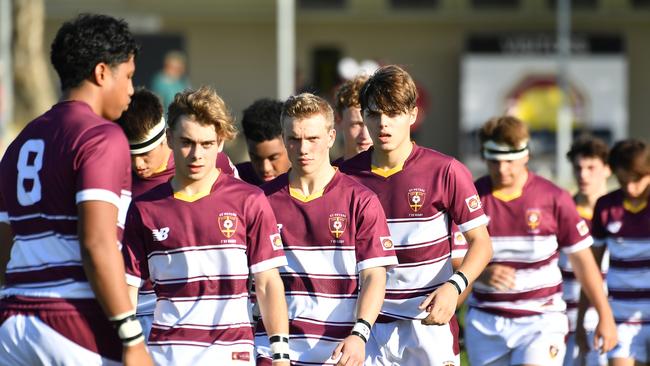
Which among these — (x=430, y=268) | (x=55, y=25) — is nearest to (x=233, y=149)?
(x=55, y=25)

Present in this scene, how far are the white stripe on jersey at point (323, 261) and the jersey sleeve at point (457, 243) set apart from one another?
0.72 m

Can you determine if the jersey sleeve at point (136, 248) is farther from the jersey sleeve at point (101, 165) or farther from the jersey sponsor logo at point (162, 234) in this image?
the jersey sleeve at point (101, 165)

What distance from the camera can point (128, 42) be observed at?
5.22 m

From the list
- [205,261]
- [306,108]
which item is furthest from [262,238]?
[306,108]

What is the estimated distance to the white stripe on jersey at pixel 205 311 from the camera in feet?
19.1

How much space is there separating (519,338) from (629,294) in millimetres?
1121

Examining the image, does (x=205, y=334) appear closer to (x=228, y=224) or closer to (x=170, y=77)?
(x=228, y=224)

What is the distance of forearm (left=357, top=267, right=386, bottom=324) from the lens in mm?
6035

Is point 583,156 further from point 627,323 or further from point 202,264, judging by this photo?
point 202,264

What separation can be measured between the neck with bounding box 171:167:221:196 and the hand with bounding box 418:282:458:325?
1.12 m

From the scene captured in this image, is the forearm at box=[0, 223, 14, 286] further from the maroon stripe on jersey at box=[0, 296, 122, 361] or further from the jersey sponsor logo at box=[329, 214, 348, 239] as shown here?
the jersey sponsor logo at box=[329, 214, 348, 239]

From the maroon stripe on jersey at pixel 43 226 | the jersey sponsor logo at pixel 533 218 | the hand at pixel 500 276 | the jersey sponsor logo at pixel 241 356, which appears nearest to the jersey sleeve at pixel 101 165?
the maroon stripe on jersey at pixel 43 226

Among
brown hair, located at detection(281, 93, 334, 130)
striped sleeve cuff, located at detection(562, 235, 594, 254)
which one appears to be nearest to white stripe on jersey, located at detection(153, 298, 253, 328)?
brown hair, located at detection(281, 93, 334, 130)

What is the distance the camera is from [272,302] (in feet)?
18.9
